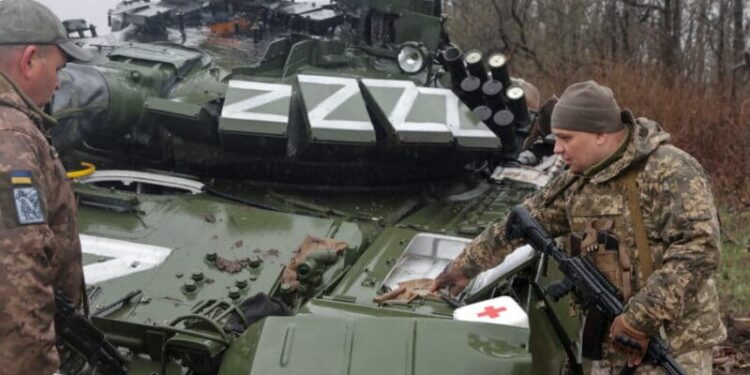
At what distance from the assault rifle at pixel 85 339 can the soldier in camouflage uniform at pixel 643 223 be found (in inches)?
75.4

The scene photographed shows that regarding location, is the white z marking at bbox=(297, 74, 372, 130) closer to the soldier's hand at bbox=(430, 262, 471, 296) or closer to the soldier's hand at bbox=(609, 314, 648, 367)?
the soldier's hand at bbox=(430, 262, 471, 296)

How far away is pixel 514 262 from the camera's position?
416 centimetres

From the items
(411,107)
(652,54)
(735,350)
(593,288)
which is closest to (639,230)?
(593,288)

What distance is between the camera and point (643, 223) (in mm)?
3408

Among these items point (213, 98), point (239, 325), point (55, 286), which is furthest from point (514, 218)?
point (213, 98)

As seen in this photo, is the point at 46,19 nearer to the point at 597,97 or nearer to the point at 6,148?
the point at 6,148

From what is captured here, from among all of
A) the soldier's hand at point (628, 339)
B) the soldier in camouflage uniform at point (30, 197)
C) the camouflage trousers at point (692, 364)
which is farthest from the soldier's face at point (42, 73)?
the camouflage trousers at point (692, 364)

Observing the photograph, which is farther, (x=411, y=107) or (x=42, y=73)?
(x=411, y=107)

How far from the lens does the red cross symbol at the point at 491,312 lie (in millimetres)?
3628

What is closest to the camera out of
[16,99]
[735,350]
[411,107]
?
[16,99]

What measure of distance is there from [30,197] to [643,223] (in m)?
2.21

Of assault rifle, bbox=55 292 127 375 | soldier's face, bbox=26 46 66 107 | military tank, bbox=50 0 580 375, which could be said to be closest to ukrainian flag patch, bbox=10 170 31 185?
soldier's face, bbox=26 46 66 107

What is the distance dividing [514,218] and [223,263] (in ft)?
5.01

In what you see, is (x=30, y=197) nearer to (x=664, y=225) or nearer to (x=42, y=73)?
(x=42, y=73)
